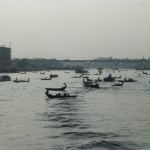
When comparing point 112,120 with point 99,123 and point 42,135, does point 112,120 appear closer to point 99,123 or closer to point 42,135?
point 99,123

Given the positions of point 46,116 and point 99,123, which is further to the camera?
point 46,116

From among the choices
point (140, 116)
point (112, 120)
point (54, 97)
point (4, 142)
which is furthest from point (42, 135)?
point (54, 97)

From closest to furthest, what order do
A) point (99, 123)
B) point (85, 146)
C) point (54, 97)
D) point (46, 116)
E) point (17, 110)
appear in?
point (85, 146) → point (99, 123) → point (46, 116) → point (17, 110) → point (54, 97)

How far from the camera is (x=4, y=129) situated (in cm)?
3975

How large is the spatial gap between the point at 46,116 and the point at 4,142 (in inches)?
600

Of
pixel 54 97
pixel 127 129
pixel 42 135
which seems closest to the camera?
pixel 42 135

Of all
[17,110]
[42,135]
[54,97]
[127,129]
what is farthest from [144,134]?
[54,97]

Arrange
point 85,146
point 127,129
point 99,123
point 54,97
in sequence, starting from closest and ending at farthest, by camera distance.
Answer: point 85,146
point 127,129
point 99,123
point 54,97

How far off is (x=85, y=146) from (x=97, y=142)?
171 cm

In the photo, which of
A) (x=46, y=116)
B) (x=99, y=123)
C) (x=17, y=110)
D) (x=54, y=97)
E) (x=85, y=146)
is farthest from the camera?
(x=54, y=97)

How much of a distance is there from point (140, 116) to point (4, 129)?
→ 64.1 feet

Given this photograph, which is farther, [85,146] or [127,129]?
[127,129]

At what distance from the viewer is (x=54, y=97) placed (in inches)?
2955

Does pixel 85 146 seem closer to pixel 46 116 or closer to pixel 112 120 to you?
pixel 112 120
